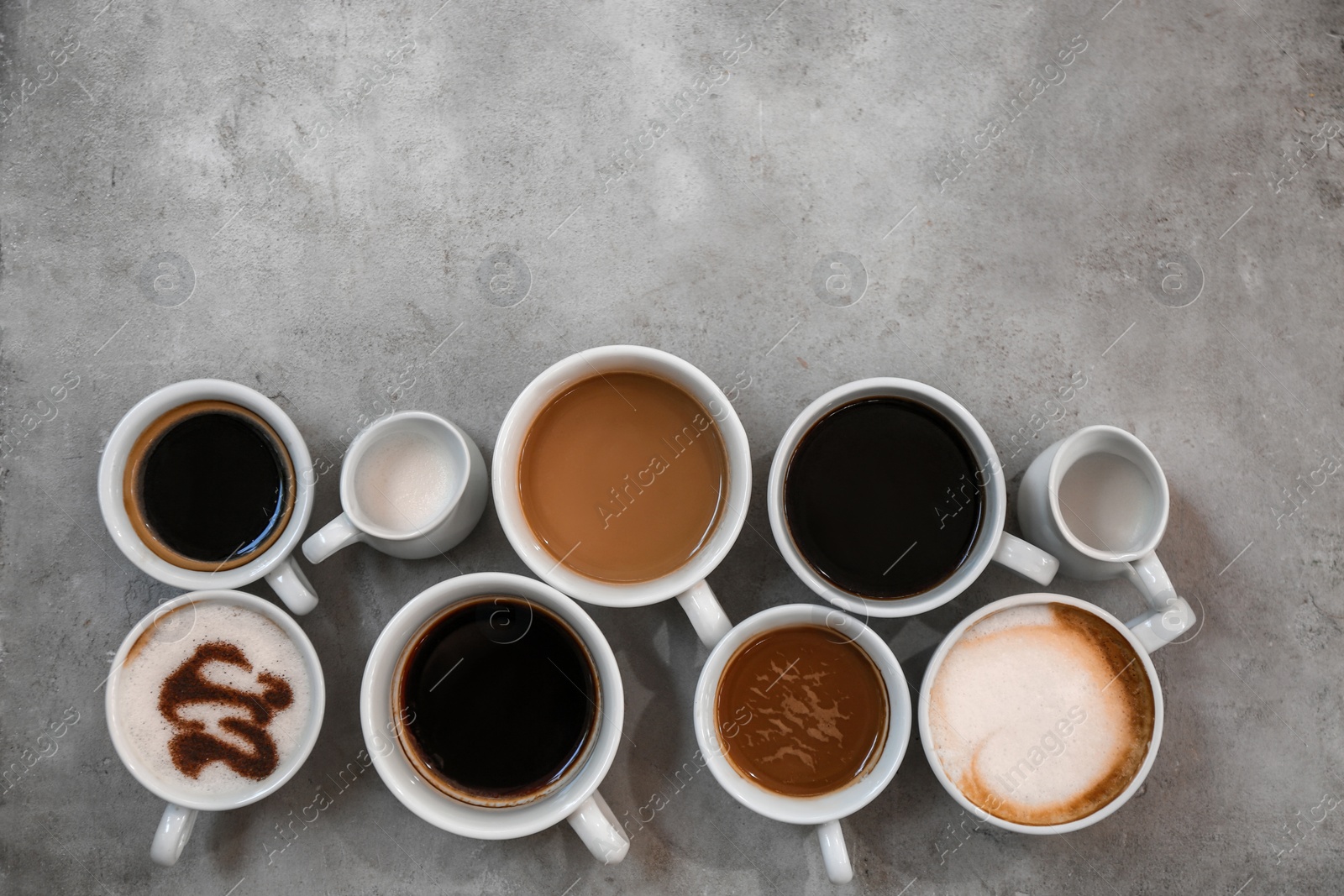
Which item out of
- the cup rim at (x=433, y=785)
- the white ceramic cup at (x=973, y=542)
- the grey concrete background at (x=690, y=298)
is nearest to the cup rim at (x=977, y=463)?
the white ceramic cup at (x=973, y=542)

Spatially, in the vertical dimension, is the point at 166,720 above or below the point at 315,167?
below

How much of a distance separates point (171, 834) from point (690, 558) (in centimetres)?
110

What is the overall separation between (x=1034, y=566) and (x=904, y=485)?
0.26 meters

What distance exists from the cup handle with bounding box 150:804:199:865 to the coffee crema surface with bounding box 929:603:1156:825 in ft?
4.64

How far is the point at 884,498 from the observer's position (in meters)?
1.42

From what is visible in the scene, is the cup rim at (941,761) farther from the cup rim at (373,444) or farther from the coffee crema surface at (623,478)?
the cup rim at (373,444)

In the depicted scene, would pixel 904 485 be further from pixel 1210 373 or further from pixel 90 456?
pixel 90 456

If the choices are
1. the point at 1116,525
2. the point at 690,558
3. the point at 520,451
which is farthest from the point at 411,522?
the point at 1116,525

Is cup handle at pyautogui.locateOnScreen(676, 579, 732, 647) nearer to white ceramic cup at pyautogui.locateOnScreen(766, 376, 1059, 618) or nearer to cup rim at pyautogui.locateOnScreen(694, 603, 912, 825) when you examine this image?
cup rim at pyautogui.locateOnScreen(694, 603, 912, 825)

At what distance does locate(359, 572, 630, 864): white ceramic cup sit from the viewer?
1.32m

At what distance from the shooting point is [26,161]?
5.53 ft

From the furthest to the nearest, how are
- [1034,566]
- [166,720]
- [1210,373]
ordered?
[1210,373]
[166,720]
[1034,566]

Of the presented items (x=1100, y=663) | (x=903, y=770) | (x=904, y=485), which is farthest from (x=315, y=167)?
(x=1100, y=663)

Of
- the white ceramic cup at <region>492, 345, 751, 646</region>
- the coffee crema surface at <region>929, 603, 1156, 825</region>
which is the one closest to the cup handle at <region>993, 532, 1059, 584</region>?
the coffee crema surface at <region>929, 603, 1156, 825</region>
